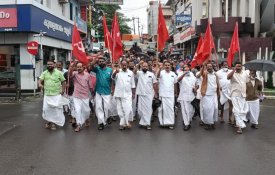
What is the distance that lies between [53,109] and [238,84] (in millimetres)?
4466

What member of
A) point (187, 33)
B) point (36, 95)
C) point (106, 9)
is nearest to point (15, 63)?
point (36, 95)

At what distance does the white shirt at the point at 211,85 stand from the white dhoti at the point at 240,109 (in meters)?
0.49

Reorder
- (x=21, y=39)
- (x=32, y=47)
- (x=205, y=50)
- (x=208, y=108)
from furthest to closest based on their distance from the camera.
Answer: (x=21, y=39), (x=32, y=47), (x=205, y=50), (x=208, y=108)

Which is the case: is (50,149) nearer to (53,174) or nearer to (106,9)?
(53,174)

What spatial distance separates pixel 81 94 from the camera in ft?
35.8

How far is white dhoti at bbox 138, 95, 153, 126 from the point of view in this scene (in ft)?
36.6

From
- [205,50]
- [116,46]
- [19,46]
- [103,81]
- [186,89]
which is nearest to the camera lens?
[103,81]

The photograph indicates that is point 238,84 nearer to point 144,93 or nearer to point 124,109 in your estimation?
point 144,93

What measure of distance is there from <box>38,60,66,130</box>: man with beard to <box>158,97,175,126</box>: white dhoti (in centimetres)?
245

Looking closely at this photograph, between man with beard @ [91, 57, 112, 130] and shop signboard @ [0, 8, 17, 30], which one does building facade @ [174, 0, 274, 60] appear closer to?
shop signboard @ [0, 8, 17, 30]

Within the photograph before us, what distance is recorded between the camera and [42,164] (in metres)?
7.29

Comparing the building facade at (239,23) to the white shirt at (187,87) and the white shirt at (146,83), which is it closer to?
the white shirt at (187,87)

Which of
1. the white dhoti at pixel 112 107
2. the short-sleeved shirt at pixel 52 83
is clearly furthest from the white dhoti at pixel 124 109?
the short-sleeved shirt at pixel 52 83

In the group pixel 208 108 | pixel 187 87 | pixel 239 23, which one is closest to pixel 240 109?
pixel 208 108
